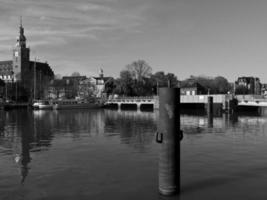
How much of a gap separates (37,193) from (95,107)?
394ft

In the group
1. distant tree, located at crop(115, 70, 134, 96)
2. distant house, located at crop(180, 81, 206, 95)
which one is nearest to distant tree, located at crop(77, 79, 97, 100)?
distant tree, located at crop(115, 70, 134, 96)

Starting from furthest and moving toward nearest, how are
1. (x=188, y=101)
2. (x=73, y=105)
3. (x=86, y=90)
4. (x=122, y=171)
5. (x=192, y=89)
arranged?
1. (x=192, y=89)
2. (x=86, y=90)
3. (x=73, y=105)
4. (x=188, y=101)
5. (x=122, y=171)

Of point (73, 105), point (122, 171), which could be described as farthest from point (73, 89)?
point (122, 171)

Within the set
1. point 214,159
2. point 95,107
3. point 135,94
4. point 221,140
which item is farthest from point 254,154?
point 135,94

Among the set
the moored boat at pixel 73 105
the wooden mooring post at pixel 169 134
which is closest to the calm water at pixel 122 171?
the wooden mooring post at pixel 169 134

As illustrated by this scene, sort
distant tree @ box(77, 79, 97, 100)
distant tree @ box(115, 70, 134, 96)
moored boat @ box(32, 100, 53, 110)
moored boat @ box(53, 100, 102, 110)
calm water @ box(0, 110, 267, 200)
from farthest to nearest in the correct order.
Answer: distant tree @ box(77, 79, 97, 100)
distant tree @ box(115, 70, 134, 96)
moored boat @ box(53, 100, 102, 110)
moored boat @ box(32, 100, 53, 110)
calm water @ box(0, 110, 267, 200)

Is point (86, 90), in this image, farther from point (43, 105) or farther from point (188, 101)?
point (188, 101)

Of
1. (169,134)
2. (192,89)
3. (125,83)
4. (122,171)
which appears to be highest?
(125,83)

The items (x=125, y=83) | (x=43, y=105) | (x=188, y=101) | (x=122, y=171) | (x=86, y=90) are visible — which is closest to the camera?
(x=122, y=171)

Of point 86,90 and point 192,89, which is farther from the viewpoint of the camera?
point 192,89

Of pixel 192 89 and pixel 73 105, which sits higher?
pixel 192 89

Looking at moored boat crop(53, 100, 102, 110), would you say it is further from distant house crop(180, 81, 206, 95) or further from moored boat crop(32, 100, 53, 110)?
distant house crop(180, 81, 206, 95)

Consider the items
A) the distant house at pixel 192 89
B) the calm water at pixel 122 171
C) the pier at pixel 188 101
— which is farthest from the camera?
the distant house at pixel 192 89

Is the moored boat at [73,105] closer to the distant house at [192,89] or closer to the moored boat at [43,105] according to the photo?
the moored boat at [43,105]
